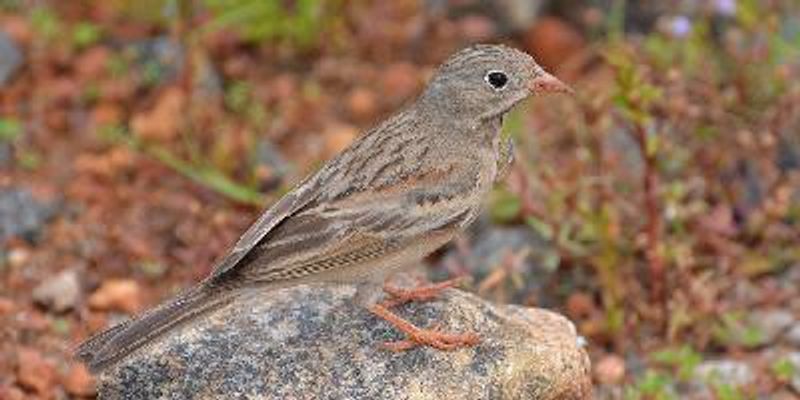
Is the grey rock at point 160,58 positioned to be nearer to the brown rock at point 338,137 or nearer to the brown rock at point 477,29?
the brown rock at point 338,137

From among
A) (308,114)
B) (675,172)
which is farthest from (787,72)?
(308,114)

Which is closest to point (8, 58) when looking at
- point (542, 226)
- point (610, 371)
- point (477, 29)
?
point (477, 29)

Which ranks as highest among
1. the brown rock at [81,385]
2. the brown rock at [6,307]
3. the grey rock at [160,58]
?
the grey rock at [160,58]

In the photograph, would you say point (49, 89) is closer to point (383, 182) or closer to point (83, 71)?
point (83, 71)

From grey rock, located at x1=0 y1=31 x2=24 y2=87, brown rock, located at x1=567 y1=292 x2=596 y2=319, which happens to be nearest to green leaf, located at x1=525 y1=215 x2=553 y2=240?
brown rock, located at x1=567 y1=292 x2=596 y2=319

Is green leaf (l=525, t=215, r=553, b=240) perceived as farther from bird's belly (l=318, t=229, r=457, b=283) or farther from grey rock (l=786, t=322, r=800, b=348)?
bird's belly (l=318, t=229, r=457, b=283)

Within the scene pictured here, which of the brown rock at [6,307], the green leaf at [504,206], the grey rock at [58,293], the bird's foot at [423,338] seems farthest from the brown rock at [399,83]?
the bird's foot at [423,338]

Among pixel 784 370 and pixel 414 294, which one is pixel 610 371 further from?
pixel 414 294
